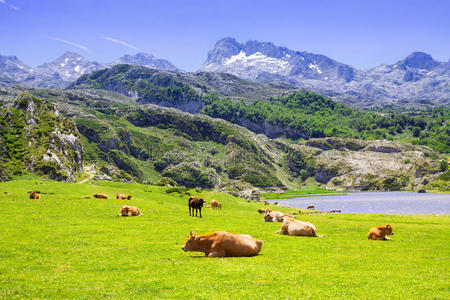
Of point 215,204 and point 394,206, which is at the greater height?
point 215,204

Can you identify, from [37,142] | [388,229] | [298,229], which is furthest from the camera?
[37,142]

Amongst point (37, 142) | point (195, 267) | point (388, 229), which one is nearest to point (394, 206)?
point (388, 229)

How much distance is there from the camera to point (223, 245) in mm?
18578

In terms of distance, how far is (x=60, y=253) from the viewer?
17828mm

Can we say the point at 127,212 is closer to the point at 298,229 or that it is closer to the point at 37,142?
the point at 298,229

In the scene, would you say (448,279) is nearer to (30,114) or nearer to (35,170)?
(35,170)

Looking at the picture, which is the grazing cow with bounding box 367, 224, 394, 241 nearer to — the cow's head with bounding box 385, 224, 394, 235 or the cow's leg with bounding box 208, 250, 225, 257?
the cow's head with bounding box 385, 224, 394, 235

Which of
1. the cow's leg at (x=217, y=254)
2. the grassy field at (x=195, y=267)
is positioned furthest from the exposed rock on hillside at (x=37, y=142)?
the cow's leg at (x=217, y=254)

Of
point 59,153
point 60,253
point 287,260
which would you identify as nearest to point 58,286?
point 60,253

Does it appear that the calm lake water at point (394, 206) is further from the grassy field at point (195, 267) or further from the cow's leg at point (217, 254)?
the cow's leg at point (217, 254)

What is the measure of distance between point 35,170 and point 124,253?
82.4m

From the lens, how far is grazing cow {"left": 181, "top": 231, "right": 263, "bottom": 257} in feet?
60.6

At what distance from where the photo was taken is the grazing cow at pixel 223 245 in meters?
18.5

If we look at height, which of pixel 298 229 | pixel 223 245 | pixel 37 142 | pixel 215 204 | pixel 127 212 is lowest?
pixel 215 204
